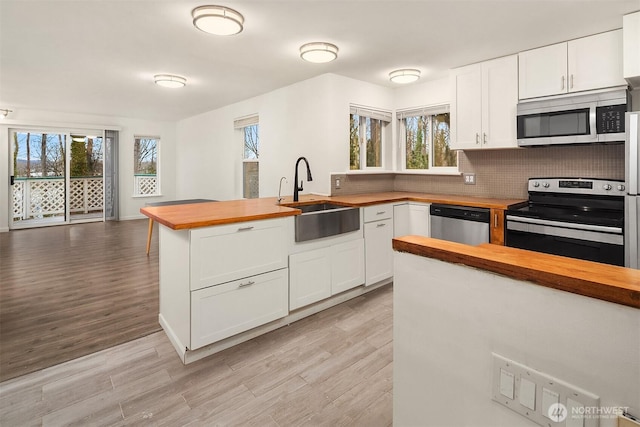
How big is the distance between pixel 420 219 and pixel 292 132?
202cm

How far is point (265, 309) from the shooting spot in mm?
2568

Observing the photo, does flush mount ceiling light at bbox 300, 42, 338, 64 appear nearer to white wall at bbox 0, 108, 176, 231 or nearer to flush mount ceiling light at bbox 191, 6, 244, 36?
flush mount ceiling light at bbox 191, 6, 244, 36

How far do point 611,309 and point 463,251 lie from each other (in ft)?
1.00

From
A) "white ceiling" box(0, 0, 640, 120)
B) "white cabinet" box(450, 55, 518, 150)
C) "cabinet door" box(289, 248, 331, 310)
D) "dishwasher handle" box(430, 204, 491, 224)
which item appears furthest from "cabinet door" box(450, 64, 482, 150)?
"cabinet door" box(289, 248, 331, 310)

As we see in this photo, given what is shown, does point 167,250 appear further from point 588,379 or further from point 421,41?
point 421,41

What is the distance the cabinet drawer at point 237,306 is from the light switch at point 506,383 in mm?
1870

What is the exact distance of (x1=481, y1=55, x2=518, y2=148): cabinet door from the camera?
334 centimetres

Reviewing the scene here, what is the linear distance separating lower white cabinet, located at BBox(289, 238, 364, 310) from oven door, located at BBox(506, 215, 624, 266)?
55.0 inches

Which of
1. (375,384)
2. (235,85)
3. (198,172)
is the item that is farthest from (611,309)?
(198,172)

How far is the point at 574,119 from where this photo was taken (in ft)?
9.55

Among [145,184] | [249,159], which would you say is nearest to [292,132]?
[249,159]

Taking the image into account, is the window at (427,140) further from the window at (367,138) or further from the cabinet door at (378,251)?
the cabinet door at (378,251)

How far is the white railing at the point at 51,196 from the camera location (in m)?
7.20

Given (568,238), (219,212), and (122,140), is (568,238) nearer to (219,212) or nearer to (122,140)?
(219,212)
